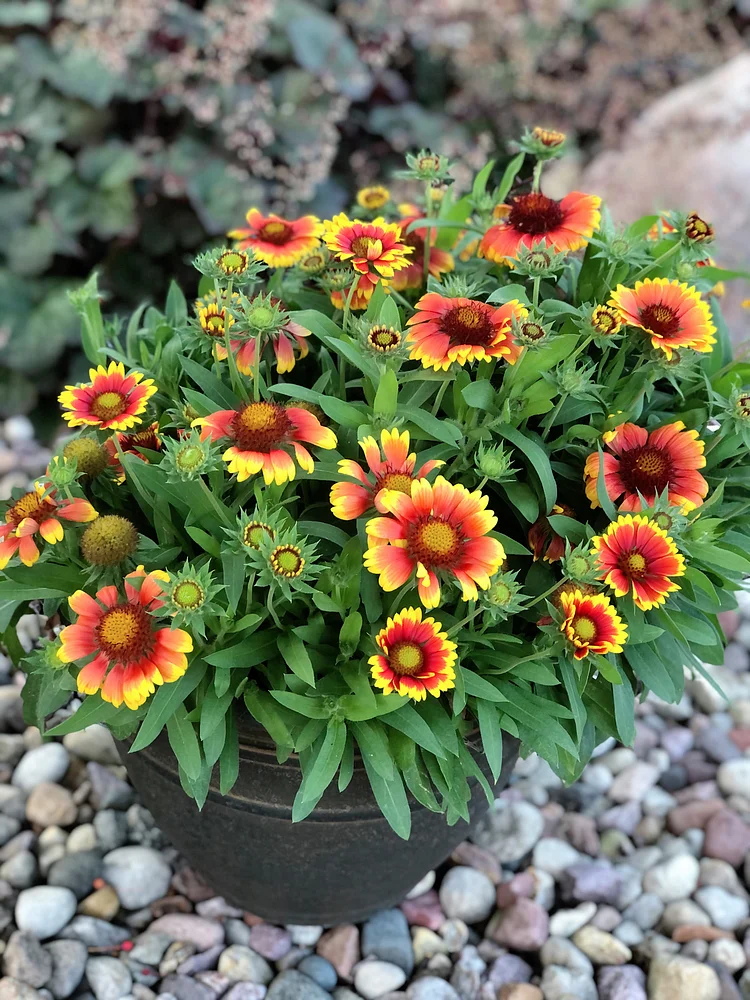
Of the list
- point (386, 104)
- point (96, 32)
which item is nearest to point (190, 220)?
point (96, 32)

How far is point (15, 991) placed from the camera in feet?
3.93

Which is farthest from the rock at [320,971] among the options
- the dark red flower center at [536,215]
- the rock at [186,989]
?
the dark red flower center at [536,215]

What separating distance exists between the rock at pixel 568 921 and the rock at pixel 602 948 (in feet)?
0.06

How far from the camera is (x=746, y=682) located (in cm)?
189

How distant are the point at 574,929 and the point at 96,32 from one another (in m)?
2.18

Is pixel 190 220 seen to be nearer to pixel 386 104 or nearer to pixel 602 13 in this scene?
pixel 386 104

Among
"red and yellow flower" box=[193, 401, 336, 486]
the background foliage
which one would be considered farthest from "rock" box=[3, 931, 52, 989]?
the background foliage

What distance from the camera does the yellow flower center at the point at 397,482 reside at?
886 mm

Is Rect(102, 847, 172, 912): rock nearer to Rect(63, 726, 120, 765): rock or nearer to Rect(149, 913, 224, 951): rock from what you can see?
Rect(149, 913, 224, 951): rock

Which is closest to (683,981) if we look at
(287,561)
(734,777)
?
(734,777)

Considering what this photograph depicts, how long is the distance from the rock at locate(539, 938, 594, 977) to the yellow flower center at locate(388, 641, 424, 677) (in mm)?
692

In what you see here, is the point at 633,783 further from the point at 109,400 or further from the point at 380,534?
the point at 109,400

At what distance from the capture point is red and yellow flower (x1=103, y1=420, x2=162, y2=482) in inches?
41.1

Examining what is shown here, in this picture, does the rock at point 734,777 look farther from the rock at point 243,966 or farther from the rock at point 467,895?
the rock at point 243,966
